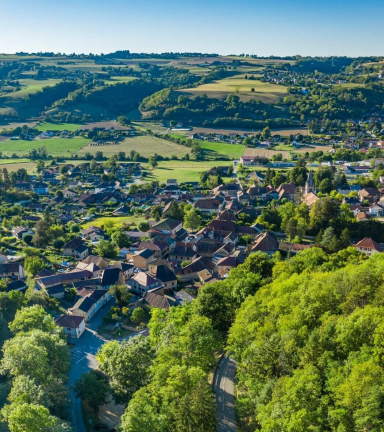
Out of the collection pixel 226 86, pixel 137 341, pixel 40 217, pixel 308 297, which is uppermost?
pixel 226 86

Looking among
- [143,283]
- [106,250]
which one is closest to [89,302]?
[143,283]

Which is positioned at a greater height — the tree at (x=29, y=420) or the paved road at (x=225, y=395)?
the tree at (x=29, y=420)

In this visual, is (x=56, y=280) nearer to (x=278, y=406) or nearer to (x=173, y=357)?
(x=173, y=357)

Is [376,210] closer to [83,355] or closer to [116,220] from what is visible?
[116,220]

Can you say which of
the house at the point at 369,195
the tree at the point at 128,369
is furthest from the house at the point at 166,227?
the house at the point at 369,195

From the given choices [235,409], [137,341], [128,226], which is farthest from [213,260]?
[235,409]

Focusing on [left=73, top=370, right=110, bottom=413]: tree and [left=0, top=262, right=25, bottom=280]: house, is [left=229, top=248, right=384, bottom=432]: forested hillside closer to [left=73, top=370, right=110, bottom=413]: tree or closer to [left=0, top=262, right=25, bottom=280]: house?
[left=73, top=370, right=110, bottom=413]: tree

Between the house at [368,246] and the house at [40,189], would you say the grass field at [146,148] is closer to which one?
the house at [40,189]
